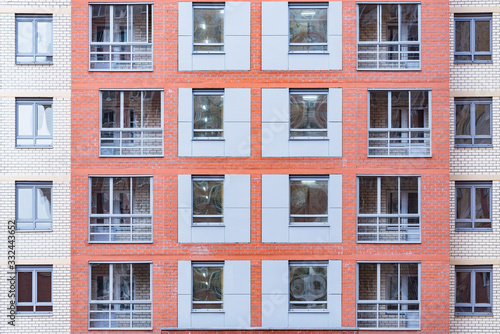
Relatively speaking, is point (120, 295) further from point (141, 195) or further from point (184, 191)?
point (184, 191)

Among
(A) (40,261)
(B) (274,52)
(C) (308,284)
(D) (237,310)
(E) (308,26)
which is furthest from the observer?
(A) (40,261)

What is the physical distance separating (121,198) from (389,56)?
29.5 ft

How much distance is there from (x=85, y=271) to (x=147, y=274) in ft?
5.78

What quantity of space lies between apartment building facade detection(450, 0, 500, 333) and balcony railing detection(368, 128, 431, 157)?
3.80 feet

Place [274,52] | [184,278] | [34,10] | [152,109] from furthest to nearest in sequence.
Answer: [34,10] → [152,109] → [274,52] → [184,278]

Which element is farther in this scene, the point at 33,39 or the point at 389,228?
the point at 33,39

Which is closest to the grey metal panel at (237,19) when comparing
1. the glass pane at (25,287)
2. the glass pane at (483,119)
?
the glass pane at (483,119)

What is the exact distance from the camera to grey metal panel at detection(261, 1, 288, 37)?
1473cm

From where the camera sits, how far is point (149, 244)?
574 inches

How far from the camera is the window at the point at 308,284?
14.6 meters

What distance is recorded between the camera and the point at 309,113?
14.8 m

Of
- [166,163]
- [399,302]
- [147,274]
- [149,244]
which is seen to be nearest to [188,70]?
[166,163]

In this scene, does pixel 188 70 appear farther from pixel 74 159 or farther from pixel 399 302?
pixel 399 302

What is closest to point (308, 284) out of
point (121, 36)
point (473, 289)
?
point (473, 289)
